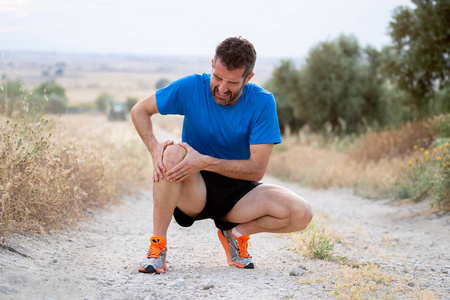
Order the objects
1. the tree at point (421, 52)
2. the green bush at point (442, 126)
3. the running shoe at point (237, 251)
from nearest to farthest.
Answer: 1. the running shoe at point (237, 251)
2. the green bush at point (442, 126)
3. the tree at point (421, 52)

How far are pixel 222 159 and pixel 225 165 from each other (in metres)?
0.05

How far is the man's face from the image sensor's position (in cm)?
391

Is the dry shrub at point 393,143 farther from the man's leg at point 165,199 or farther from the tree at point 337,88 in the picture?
the tree at point 337,88

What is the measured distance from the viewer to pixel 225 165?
4.04 meters

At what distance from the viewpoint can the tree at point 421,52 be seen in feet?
40.5

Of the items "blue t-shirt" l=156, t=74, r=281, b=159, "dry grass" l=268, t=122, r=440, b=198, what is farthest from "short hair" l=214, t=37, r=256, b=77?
"dry grass" l=268, t=122, r=440, b=198

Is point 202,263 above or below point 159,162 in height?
below

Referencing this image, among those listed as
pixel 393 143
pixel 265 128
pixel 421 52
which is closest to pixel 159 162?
pixel 265 128

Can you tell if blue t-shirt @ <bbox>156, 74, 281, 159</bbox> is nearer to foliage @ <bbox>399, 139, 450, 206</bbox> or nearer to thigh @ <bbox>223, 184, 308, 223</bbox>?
thigh @ <bbox>223, 184, 308, 223</bbox>

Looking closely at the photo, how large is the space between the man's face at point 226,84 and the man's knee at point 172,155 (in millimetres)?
511

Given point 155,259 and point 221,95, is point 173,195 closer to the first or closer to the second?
point 155,259

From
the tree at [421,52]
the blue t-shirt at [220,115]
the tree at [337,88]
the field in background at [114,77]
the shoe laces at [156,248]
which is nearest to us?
the shoe laces at [156,248]

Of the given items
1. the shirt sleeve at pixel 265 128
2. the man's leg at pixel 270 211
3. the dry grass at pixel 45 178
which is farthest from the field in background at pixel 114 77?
the shirt sleeve at pixel 265 128

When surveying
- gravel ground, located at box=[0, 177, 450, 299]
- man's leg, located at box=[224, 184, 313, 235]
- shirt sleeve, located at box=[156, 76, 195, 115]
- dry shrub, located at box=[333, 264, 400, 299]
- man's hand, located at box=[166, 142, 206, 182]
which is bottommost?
gravel ground, located at box=[0, 177, 450, 299]
